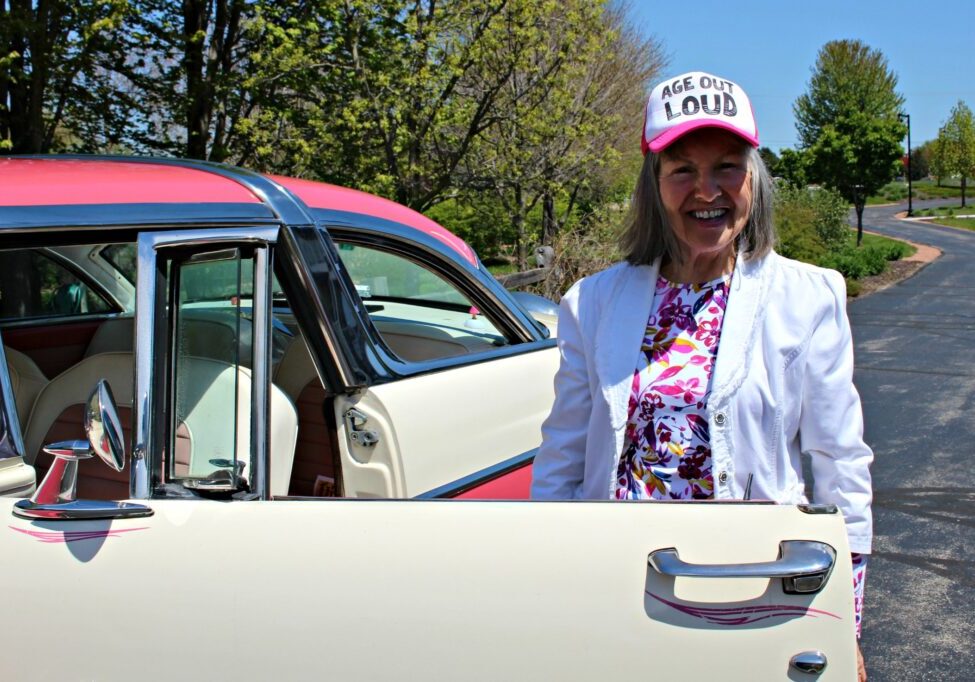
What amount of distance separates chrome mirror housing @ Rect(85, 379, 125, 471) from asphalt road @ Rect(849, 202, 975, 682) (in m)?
3.21

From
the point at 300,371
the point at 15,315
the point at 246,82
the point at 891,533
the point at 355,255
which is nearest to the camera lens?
the point at 300,371

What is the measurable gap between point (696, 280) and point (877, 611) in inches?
122

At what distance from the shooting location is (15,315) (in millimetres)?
3604

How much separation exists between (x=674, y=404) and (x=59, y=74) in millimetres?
9555

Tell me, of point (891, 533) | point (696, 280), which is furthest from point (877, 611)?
point (696, 280)

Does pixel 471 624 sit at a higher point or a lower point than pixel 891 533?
higher

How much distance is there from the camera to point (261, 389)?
214 centimetres

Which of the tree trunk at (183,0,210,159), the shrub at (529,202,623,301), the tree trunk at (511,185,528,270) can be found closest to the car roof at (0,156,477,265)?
the tree trunk at (183,0,210,159)

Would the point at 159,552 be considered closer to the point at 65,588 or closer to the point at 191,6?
the point at 65,588

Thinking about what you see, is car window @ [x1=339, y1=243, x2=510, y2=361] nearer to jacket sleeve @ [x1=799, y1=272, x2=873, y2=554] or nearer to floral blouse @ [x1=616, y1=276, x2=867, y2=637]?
floral blouse @ [x1=616, y1=276, x2=867, y2=637]

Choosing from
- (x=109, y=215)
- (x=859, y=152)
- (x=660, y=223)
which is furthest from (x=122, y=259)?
(x=859, y=152)

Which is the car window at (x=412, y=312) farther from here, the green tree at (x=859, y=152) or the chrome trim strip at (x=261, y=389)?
the green tree at (x=859, y=152)

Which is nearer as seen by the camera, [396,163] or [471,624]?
[471,624]

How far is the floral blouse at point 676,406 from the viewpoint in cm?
187
